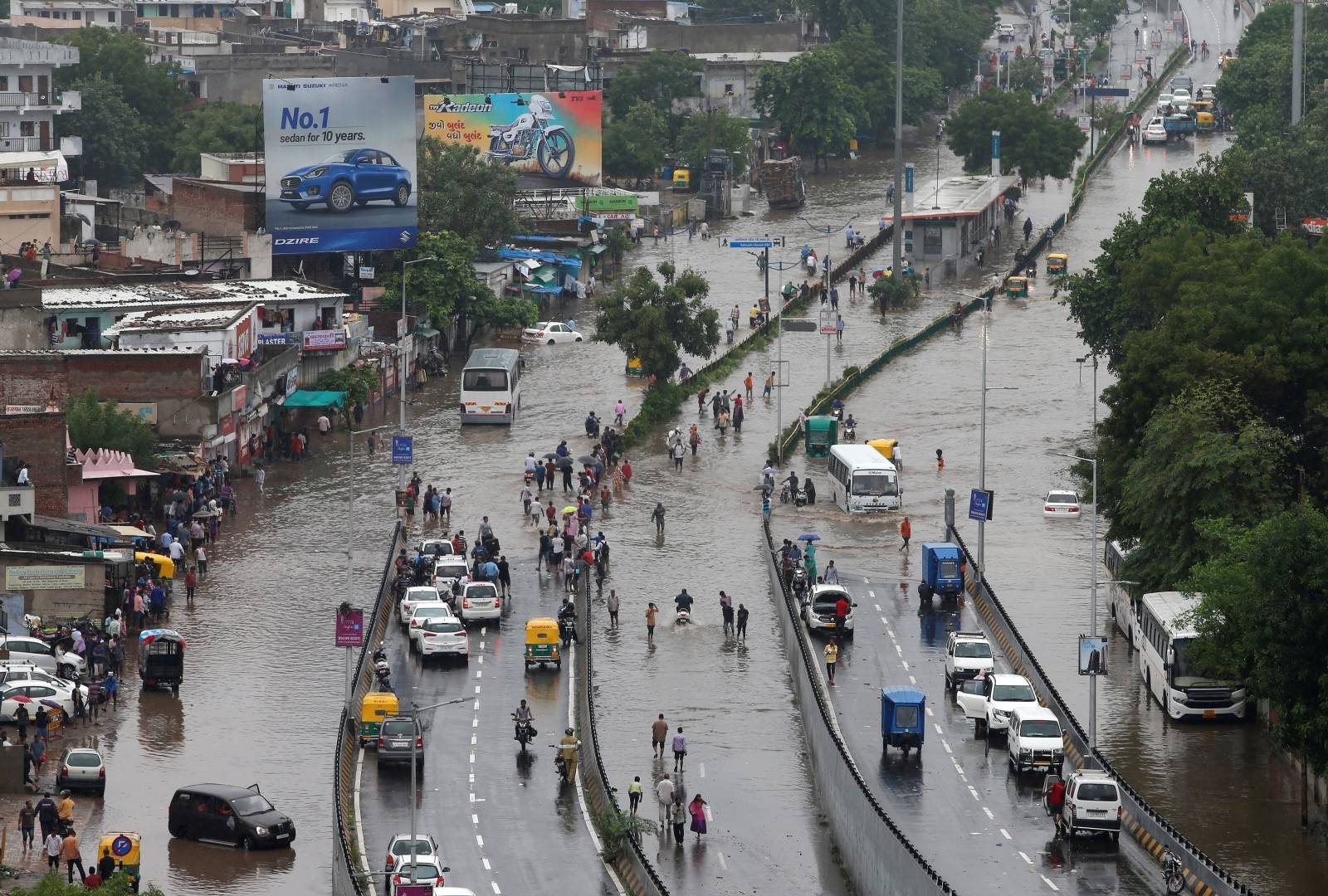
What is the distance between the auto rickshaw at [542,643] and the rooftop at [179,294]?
31585 mm

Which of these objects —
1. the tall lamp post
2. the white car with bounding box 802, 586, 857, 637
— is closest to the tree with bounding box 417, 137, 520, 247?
the tall lamp post

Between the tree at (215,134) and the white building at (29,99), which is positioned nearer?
the white building at (29,99)

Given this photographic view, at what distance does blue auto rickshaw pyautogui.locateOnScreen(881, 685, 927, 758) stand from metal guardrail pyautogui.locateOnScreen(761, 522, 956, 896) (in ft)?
3.76

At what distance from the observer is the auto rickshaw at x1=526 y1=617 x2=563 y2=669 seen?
66062 millimetres

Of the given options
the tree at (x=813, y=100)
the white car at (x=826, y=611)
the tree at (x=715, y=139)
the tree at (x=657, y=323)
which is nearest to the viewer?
the white car at (x=826, y=611)

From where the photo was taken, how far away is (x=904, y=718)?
195 feet

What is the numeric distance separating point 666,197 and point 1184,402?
71153mm

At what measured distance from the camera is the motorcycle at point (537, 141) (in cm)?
13225

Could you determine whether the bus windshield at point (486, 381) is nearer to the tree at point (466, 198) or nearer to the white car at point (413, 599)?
the tree at point (466, 198)

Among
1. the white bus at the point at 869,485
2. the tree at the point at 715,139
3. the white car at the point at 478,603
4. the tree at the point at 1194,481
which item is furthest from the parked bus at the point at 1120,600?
the tree at the point at 715,139

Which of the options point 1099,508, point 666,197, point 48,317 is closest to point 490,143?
point 666,197

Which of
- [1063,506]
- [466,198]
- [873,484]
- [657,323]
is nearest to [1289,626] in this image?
[873,484]

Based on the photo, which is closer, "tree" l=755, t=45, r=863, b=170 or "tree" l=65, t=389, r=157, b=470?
"tree" l=65, t=389, r=157, b=470

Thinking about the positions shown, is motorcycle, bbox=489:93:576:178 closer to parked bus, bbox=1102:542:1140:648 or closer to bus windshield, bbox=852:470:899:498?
bus windshield, bbox=852:470:899:498
